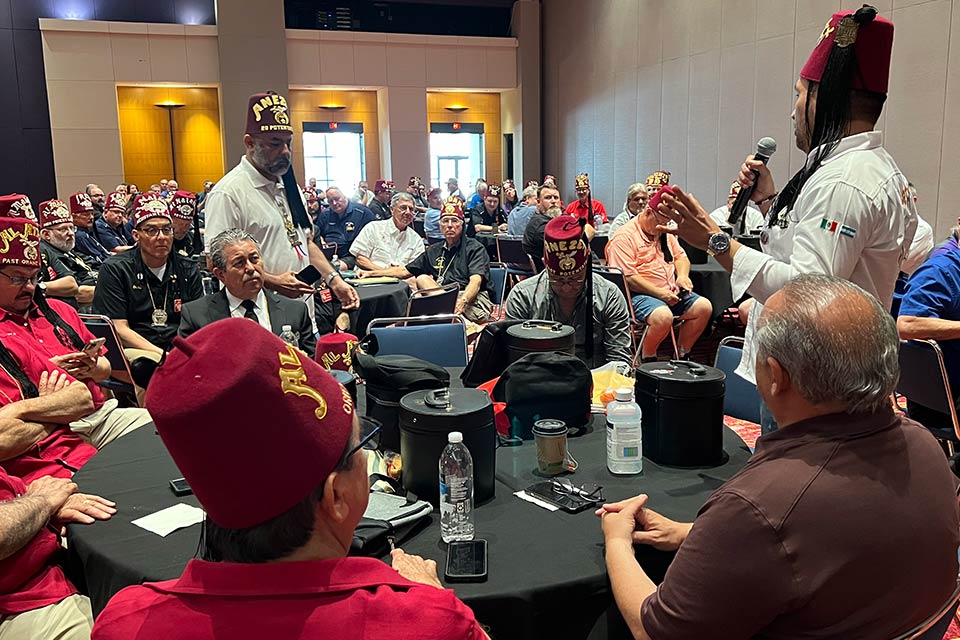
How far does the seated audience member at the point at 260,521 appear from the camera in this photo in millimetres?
907

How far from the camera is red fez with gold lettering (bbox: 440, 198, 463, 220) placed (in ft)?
22.0

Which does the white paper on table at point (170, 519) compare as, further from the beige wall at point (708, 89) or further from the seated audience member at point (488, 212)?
the seated audience member at point (488, 212)

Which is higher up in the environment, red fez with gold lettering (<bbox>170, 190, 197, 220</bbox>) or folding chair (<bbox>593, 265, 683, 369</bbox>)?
red fez with gold lettering (<bbox>170, 190, 197, 220</bbox>)

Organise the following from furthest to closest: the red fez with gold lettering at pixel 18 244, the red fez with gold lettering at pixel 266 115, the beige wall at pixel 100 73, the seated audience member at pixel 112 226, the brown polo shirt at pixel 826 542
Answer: the beige wall at pixel 100 73
the seated audience member at pixel 112 226
the red fez with gold lettering at pixel 266 115
the red fez with gold lettering at pixel 18 244
the brown polo shirt at pixel 826 542

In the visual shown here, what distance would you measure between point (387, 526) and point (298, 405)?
839mm

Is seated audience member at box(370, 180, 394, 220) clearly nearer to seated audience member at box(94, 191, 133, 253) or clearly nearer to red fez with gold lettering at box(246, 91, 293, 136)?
seated audience member at box(94, 191, 133, 253)

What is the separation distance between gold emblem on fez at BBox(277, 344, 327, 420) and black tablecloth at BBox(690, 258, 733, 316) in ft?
19.7

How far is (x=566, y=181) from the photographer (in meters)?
16.8

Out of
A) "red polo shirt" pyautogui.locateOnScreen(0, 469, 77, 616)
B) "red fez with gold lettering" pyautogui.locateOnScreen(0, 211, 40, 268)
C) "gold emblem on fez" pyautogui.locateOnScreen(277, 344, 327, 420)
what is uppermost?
"red fez with gold lettering" pyautogui.locateOnScreen(0, 211, 40, 268)

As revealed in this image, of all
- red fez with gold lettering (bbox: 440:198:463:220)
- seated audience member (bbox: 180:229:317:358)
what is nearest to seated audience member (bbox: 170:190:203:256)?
red fez with gold lettering (bbox: 440:198:463:220)

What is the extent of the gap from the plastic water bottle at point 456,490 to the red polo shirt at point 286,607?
0.79m

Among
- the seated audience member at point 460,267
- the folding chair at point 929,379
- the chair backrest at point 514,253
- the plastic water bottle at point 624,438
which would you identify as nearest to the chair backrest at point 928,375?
the folding chair at point 929,379

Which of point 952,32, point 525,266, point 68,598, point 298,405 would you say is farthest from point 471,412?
point 952,32

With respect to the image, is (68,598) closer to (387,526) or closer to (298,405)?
(387,526)
